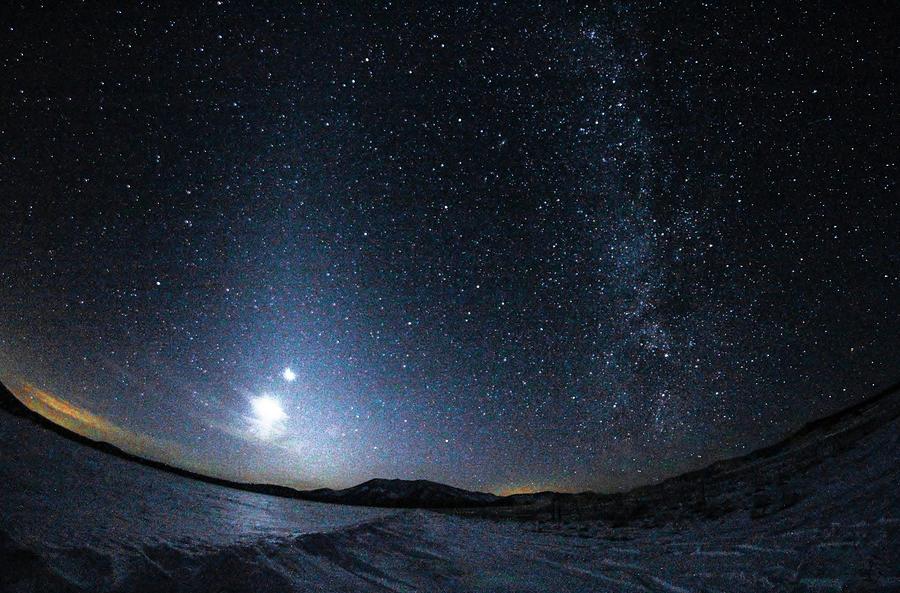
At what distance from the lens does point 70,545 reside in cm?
333

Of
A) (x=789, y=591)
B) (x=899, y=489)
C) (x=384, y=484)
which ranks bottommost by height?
(x=384, y=484)

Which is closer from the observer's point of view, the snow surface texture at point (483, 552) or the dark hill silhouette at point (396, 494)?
the snow surface texture at point (483, 552)

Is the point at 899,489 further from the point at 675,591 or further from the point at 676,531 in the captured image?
the point at 675,591

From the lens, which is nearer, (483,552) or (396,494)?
(483,552)

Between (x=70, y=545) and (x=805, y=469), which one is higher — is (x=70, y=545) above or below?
below

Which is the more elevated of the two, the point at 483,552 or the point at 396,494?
the point at 483,552

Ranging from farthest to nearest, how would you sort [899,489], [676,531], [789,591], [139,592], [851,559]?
[676,531]
[899,489]
[851,559]
[789,591]
[139,592]

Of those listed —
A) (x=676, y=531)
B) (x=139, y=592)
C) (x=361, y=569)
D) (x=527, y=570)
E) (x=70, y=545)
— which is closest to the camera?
(x=139, y=592)

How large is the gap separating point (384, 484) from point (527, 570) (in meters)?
84.2

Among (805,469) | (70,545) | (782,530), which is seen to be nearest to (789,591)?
(782,530)

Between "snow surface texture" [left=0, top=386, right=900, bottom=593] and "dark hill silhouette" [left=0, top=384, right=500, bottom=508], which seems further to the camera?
"dark hill silhouette" [left=0, top=384, right=500, bottom=508]

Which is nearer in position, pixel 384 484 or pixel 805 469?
pixel 805 469

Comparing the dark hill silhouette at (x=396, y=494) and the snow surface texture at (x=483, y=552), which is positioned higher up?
the snow surface texture at (x=483, y=552)

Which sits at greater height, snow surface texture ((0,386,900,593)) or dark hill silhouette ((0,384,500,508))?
snow surface texture ((0,386,900,593))
